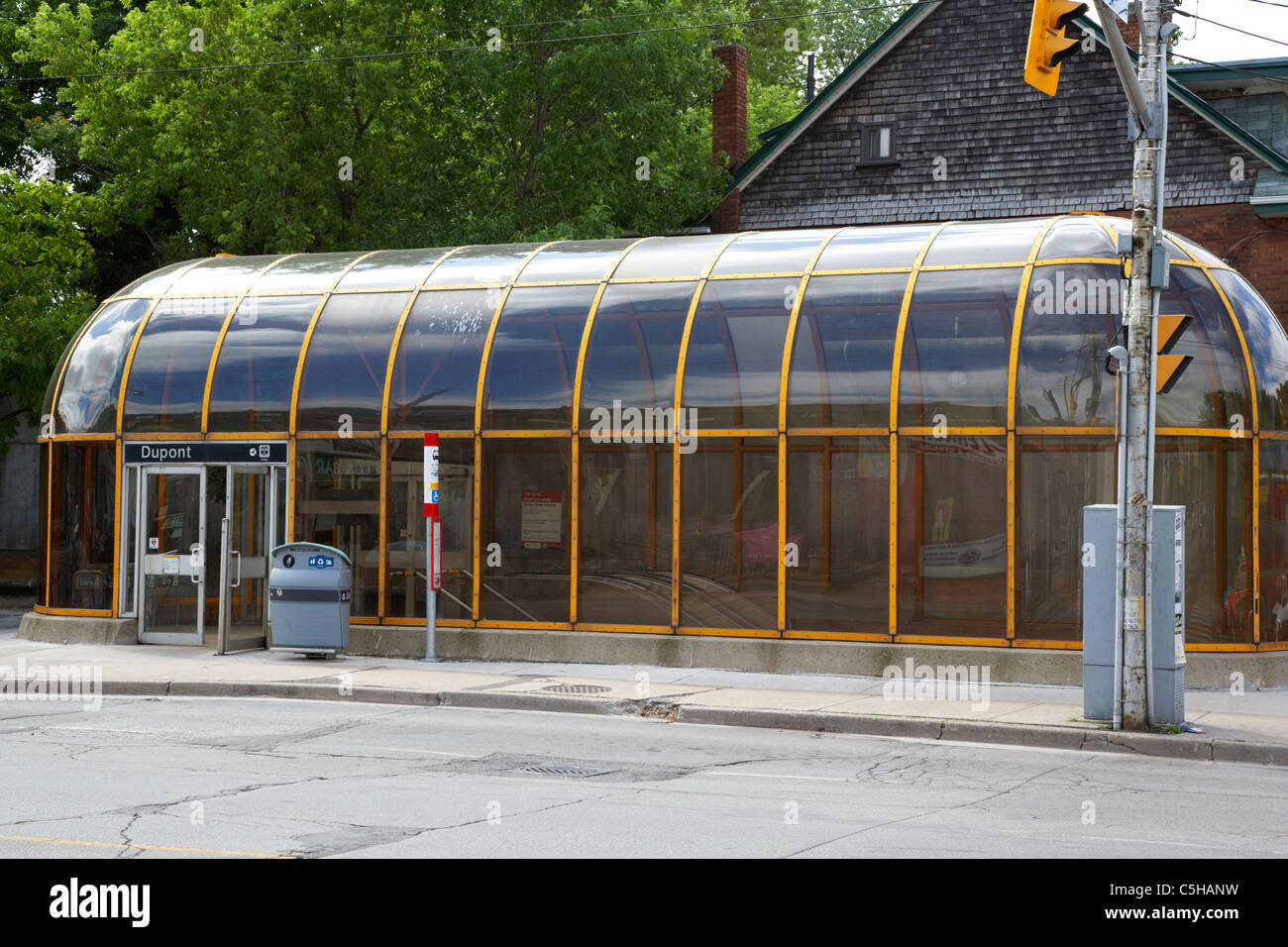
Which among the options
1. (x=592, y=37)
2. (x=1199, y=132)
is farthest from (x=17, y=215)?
(x=1199, y=132)

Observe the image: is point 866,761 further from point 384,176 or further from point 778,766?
point 384,176

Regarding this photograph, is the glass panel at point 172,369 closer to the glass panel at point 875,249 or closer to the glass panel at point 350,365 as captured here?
the glass panel at point 350,365

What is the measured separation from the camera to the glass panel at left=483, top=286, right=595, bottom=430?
18375 millimetres

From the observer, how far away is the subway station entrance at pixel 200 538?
1947cm

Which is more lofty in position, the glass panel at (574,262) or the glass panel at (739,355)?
the glass panel at (574,262)

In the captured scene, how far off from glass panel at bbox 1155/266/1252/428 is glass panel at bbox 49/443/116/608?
1356cm

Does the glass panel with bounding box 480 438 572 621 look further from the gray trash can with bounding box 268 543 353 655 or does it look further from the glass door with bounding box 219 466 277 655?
the glass door with bounding box 219 466 277 655

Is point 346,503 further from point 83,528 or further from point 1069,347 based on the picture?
point 1069,347

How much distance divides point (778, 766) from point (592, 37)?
2040cm

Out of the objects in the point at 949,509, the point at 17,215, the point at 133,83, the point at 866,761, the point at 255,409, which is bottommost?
the point at 866,761

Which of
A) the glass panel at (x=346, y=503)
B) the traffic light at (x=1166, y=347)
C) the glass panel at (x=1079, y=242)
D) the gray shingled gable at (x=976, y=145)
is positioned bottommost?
the glass panel at (x=346, y=503)

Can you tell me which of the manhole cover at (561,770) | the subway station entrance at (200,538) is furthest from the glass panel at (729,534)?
the manhole cover at (561,770)

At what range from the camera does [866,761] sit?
11.9 meters

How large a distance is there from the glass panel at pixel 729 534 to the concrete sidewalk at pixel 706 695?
80 centimetres
